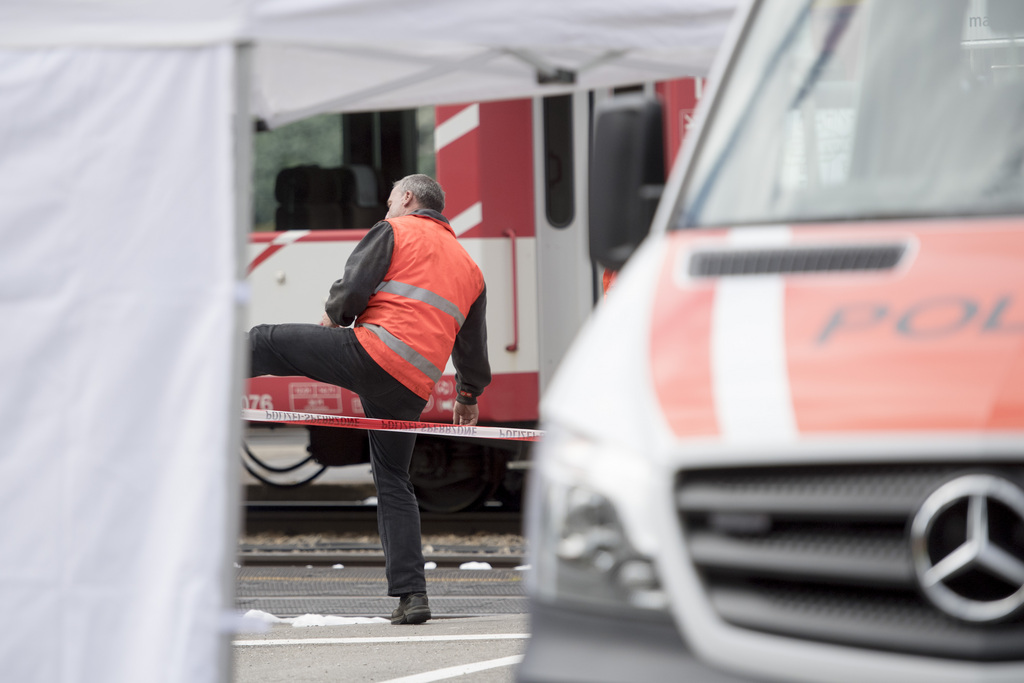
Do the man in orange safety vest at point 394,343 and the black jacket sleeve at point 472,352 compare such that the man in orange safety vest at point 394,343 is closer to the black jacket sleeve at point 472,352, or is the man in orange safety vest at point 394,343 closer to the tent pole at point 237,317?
the black jacket sleeve at point 472,352

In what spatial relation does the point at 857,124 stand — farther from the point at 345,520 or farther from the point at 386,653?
the point at 345,520

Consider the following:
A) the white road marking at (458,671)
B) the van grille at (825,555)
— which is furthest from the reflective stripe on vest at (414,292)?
the van grille at (825,555)

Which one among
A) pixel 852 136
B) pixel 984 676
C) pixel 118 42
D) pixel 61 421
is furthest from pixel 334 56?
pixel 984 676

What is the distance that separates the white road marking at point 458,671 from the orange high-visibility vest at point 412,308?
50.0 inches

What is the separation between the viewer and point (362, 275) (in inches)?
198

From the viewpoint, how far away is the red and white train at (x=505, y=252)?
705cm

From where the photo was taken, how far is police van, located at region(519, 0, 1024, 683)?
1875 millimetres

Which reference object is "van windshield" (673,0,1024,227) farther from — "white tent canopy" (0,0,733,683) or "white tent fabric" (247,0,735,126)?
"white tent canopy" (0,0,733,683)

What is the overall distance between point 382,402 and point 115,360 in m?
2.27

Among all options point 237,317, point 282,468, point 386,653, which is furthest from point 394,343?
point 282,468

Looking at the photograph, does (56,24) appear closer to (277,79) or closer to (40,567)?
(40,567)

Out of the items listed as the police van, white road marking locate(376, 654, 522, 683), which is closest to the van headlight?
the police van

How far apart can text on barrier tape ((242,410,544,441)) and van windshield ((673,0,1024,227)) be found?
2694mm

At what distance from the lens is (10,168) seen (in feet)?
10.0
